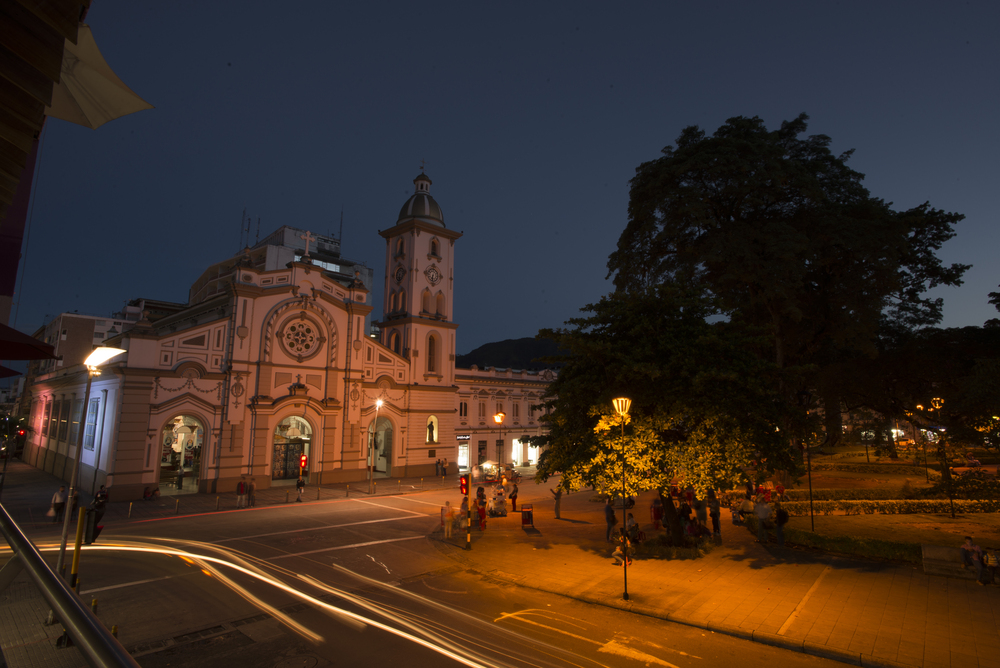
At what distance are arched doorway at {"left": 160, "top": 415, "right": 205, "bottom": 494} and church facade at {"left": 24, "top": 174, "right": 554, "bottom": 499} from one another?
0.63 feet

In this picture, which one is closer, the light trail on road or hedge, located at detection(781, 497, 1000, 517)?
the light trail on road

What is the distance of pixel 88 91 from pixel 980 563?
19480 millimetres

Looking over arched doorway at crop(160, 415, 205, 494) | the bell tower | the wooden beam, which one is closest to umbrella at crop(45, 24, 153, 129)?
the wooden beam

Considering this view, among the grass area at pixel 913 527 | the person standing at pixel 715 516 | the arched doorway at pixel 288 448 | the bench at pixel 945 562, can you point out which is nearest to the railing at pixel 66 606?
the bench at pixel 945 562

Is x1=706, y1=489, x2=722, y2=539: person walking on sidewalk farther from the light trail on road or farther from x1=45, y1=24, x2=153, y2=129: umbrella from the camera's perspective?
x1=45, y1=24, x2=153, y2=129: umbrella

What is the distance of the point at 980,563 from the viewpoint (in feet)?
43.6

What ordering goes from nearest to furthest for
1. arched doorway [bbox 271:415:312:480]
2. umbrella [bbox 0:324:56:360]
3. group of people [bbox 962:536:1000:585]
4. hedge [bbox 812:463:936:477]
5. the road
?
umbrella [bbox 0:324:56:360] → the road → group of people [bbox 962:536:1000:585] → arched doorway [bbox 271:415:312:480] → hedge [bbox 812:463:936:477]

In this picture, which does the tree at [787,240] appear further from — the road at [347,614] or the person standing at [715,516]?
the road at [347,614]

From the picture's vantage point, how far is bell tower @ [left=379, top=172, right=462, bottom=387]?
42938 mm

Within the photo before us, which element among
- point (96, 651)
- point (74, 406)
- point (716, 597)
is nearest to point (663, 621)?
point (716, 597)

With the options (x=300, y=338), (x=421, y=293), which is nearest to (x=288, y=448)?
(x=300, y=338)

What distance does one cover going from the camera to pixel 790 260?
23.1 metres

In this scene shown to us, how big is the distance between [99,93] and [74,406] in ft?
143

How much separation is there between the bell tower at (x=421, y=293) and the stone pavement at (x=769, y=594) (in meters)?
23.1
